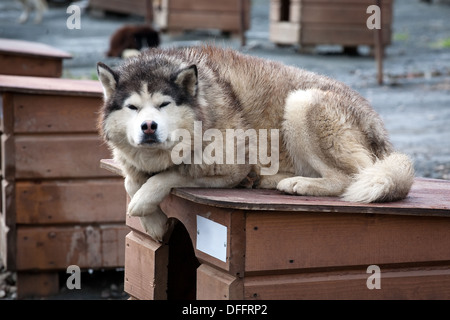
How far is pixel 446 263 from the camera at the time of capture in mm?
3326

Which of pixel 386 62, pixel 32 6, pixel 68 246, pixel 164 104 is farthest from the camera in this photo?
pixel 32 6

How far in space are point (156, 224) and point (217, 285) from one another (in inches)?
26.9

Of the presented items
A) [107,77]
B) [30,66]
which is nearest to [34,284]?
[30,66]

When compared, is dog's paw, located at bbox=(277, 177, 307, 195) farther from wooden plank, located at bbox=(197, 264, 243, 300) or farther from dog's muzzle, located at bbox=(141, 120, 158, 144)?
dog's muzzle, located at bbox=(141, 120, 158, 144)

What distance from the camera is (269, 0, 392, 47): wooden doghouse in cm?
1218

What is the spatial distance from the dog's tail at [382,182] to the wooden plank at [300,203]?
0.04 meters

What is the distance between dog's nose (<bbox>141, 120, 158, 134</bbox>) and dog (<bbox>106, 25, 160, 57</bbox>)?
8.60 m

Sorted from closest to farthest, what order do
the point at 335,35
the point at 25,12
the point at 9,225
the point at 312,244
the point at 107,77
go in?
1. the point at 312,244
2. the point at 107,77
3. the point at 9,225
4. the point at 335,35
5. the point at 25,12

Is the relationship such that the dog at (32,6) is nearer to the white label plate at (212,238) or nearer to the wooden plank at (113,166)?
the wooden plank at (113,166)

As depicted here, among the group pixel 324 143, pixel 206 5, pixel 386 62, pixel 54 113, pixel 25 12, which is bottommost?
pixel 324 143

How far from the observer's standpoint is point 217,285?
9.91 feet

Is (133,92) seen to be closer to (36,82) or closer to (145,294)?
(145,294)

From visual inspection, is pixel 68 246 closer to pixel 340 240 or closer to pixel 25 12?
pixel 340 240

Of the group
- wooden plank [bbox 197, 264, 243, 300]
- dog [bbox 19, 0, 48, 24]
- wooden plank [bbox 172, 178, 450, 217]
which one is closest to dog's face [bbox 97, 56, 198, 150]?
wooden plank [bbox 172, 178, 450, 217]
